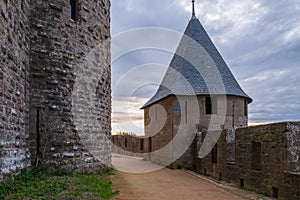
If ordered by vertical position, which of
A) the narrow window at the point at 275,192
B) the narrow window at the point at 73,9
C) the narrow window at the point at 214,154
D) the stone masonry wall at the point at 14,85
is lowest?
the narrow window at the point at 275,192

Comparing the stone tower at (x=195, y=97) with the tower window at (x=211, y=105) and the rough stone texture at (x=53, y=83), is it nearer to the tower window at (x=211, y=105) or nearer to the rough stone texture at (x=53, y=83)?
the tower window at (x=211, y=105)

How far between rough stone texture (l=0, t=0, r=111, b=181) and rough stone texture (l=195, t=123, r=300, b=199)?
4202mm

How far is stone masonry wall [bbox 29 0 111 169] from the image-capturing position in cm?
855

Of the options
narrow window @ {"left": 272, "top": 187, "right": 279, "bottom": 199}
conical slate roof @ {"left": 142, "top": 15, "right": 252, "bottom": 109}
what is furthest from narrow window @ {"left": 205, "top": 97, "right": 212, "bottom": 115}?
narrow window @ {"left": 272, "top": 187, "right": 279, "bottom": 199}

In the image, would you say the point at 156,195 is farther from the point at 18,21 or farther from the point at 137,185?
the point at 18,21

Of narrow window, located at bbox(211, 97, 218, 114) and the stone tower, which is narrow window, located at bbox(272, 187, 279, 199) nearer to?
the stone tower

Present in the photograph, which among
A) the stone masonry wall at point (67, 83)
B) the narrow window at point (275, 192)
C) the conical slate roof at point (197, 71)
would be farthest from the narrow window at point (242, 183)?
the conical slate roof at point (197, 71)

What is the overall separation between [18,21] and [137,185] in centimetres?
530

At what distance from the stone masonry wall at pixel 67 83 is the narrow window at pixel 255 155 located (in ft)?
15.3

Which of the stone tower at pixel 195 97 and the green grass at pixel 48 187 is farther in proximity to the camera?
the stone tower at pixel 195 97

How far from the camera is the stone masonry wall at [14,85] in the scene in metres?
6.35

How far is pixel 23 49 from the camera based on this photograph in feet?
25.6

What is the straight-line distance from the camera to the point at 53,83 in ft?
28.8

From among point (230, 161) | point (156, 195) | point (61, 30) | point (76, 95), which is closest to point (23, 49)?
point (61, 30)
